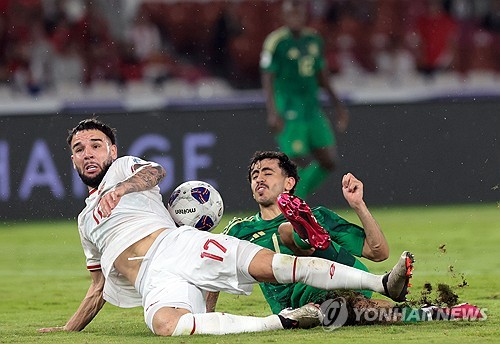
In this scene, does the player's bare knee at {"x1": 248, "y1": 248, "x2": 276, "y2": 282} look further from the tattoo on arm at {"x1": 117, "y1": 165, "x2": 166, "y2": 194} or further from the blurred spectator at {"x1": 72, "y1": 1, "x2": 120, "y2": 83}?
the blurred spectator at {"x1": 72, "y1": 1, "x2": 120, "y2": 83}

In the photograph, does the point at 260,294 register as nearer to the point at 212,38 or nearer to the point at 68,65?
the point at 68,65

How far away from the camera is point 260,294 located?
8961 millimetres

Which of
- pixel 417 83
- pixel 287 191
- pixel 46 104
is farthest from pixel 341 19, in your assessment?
pixel 287 191

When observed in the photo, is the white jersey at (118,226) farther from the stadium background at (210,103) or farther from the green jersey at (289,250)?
the stadium background at (210,103)

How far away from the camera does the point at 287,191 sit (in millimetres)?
6895

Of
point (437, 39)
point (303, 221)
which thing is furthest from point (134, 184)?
point (437, 39)

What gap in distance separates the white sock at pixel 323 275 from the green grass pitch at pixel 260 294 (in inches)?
10.5

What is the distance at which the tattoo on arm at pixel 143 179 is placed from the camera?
6.73 m

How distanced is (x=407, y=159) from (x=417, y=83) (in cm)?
242

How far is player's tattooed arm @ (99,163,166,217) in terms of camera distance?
657 centimetres

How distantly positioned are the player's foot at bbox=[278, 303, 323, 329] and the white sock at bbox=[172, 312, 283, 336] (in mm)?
48

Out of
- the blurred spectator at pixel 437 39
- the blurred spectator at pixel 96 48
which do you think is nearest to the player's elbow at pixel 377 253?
the blurred spectator at pixel 96 48

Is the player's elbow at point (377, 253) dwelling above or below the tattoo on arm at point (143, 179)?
below

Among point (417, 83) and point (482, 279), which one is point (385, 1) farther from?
point (482, 279)
